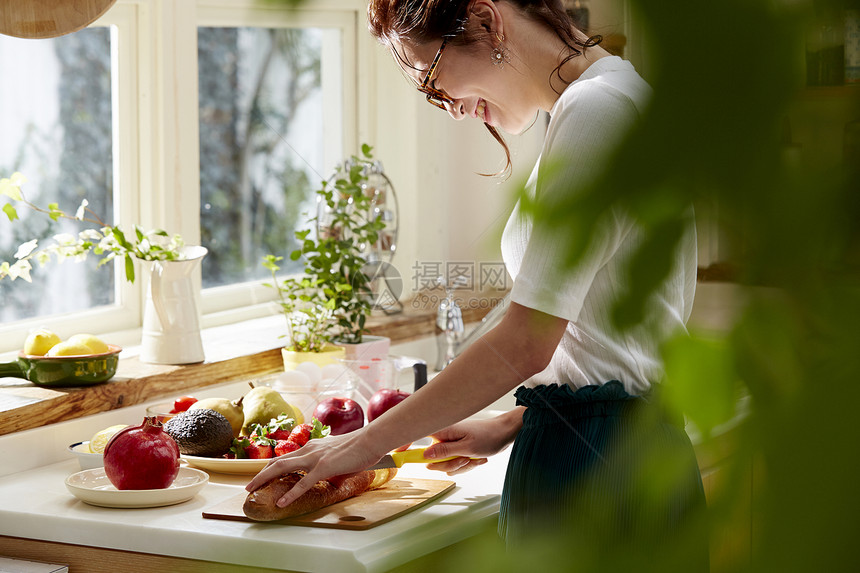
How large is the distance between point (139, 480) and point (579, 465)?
0.42 metres

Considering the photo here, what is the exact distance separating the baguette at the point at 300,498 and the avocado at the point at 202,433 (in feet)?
0.61

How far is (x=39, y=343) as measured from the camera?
119 cm

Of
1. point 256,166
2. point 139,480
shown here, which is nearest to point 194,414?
point 139,480

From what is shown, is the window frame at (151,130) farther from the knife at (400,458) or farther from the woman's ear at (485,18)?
the woman's ear at (485,18)

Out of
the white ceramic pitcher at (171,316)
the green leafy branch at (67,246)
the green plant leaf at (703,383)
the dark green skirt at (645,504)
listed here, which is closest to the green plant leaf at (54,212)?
the green leafy branch at (67,246)

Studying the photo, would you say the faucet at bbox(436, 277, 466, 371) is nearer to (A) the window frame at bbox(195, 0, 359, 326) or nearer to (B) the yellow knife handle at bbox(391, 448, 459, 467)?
(A) the window frame at bbox(195, 0, 359, 326)

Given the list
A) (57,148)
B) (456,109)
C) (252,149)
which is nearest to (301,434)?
(456,109)

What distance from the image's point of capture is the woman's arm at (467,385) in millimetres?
692

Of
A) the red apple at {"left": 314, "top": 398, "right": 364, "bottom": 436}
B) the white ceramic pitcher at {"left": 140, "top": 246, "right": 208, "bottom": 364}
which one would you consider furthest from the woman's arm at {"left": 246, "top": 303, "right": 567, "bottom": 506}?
the white ceramic pitcher at {"left": 140, "top": 246, "right": 208, "bottom": 364}

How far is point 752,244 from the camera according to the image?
0.30 ft

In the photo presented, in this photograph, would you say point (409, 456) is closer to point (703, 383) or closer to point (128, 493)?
point (128, 493)

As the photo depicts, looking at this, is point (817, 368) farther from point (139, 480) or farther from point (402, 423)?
point (139, 480)

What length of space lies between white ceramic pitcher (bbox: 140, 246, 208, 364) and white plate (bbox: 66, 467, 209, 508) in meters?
0.39

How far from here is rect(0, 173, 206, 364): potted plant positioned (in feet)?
4.23
